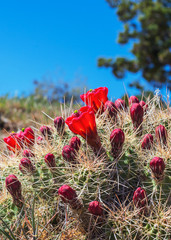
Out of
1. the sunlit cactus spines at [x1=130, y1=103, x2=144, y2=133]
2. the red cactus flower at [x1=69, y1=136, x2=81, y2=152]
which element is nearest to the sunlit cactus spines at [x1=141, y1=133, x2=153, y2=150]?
the sunlit cactus spines at [x1=130, y1=103, x2=144, y2=133]

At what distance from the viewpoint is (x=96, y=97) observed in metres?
2.05

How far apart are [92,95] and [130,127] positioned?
0.34 m

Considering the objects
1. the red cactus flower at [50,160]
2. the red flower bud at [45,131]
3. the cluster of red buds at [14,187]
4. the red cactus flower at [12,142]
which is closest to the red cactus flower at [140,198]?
the red cactus flower at [50,160]

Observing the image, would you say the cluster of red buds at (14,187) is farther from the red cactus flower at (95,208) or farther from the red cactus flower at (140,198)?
the red cactus flower at (140,198)

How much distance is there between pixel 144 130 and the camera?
78.5 inches

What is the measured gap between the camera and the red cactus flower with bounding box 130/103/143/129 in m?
1.85

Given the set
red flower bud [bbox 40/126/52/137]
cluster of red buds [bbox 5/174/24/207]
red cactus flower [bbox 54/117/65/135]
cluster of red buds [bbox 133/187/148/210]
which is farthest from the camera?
red flower bud [bbox 40/126/52/137]

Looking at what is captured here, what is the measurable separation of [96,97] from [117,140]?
0.47 metres

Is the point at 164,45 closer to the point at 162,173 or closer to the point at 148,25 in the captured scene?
the point at 148,25

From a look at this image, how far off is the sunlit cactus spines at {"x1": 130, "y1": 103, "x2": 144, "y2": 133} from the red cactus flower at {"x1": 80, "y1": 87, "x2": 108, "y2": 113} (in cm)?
24

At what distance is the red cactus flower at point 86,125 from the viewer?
1.63 m

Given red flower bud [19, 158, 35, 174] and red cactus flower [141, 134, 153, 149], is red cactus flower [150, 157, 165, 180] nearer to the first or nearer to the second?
red cactus flower [141, 134, 153, 149]

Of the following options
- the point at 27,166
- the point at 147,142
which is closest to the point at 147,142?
the point at 147,142

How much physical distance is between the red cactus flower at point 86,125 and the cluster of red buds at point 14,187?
0.46m
